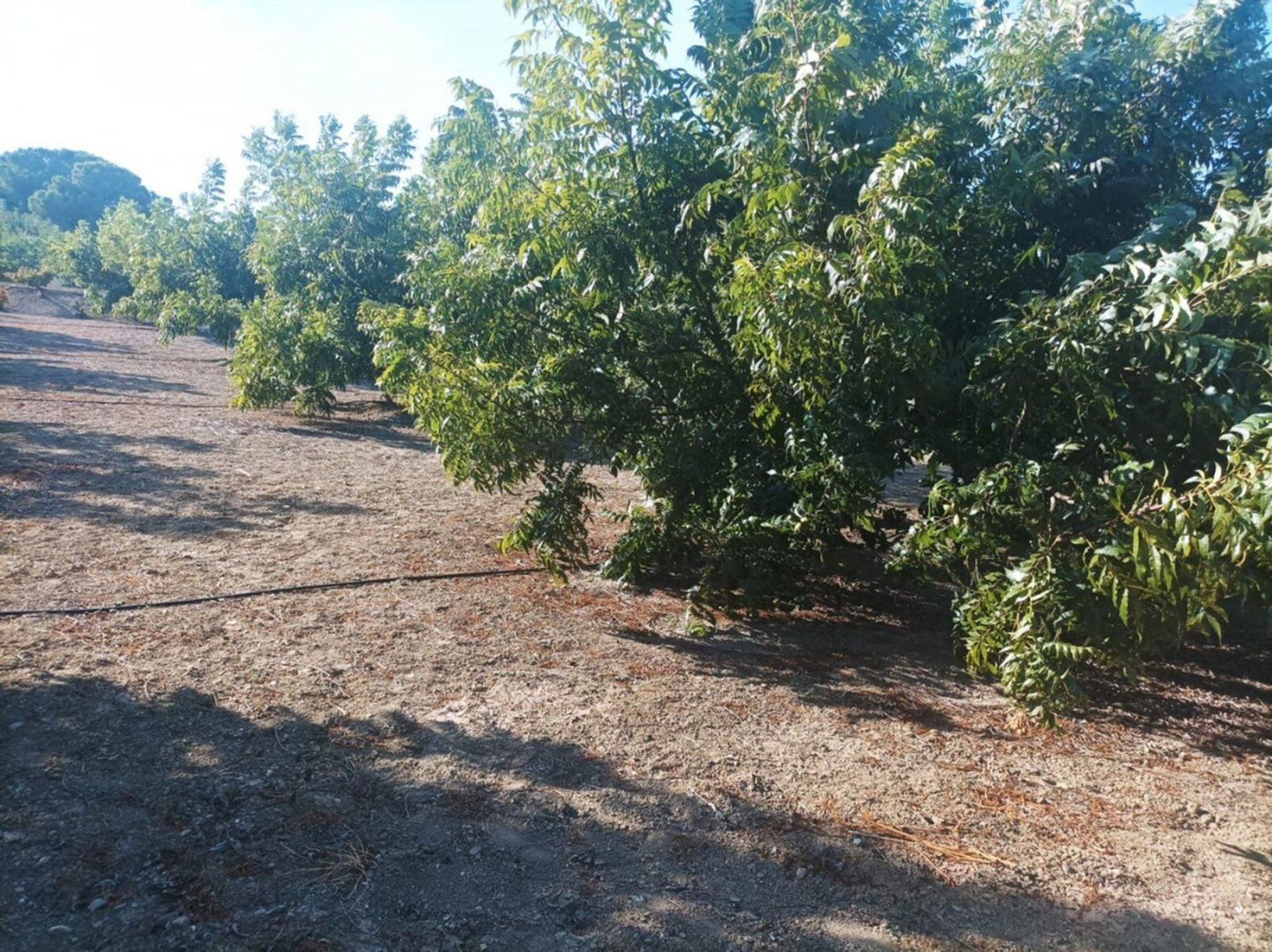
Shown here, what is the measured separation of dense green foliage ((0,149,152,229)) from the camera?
6769 cm

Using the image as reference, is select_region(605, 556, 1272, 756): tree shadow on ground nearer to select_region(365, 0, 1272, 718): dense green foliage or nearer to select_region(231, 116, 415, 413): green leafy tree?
select_region(365, 0, 1272, 718): dense green foliage

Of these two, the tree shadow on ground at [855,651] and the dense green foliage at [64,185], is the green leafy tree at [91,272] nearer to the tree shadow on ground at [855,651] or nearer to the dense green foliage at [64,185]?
the dense green foliage at [64,185]

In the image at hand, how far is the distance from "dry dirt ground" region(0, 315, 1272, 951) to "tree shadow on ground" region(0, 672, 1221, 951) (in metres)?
0.01

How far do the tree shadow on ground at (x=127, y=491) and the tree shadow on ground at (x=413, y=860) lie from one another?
3305mm

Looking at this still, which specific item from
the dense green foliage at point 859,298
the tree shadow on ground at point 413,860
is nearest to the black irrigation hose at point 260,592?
the dense green foliage at point 859,298

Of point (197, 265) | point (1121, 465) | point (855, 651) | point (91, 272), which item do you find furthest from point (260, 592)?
point (91, 272)

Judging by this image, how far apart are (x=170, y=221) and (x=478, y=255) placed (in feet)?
63.5

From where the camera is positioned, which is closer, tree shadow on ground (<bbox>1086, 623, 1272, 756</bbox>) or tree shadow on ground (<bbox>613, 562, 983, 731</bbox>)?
tree shadow on ground (<bbox>1086, 623, 1272, 756</bbox>)

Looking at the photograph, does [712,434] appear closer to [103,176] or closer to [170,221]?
[170,221]

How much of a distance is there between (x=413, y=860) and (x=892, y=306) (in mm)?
2782

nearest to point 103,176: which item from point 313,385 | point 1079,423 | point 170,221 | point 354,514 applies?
point 170,221

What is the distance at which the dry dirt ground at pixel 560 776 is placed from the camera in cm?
260

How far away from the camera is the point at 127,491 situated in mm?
7402

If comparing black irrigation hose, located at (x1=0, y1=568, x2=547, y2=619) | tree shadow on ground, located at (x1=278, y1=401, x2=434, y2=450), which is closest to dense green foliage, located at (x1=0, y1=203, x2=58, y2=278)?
tree shadow on ground, located at (x1=278, y1=401, x2=434, y2=450)
